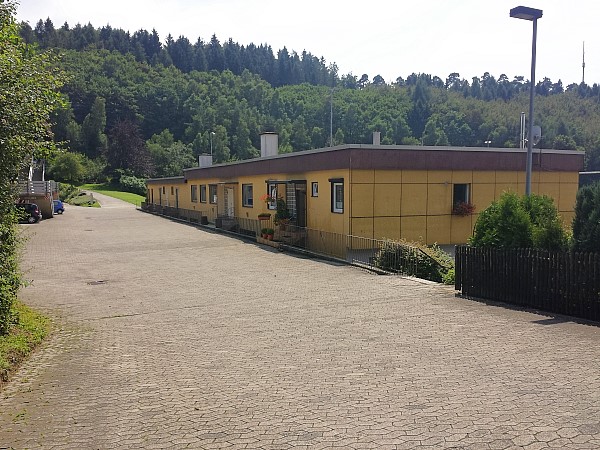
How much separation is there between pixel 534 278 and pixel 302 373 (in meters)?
6.04

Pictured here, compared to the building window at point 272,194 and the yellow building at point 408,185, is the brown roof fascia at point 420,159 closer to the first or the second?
the yellow building at point 408,185

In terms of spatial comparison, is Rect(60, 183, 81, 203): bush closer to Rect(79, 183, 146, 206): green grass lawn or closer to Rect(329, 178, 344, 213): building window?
Rect(79, 183, 146, 206): green grass lawn

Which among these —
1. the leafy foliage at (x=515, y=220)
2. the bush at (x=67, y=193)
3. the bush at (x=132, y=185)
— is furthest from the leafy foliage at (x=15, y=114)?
the bush at (x=132, y=185)

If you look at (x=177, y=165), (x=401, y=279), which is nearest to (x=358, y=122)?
(x=177, y=165)

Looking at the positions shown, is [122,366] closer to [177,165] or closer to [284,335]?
[284,335]

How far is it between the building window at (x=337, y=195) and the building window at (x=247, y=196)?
1025 cm

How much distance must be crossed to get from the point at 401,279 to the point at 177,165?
9795 cm

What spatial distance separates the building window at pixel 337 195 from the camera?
21.5 metres

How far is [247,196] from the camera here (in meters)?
32.5

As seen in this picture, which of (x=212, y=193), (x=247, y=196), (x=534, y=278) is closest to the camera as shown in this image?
(x=534, y=278)

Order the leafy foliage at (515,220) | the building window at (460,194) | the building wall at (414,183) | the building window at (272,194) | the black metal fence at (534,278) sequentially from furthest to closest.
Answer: the building window at (272,194) → the building window at (460,194) → the building wall at (414,183) → the leafy foliage at (515,220) → the black metal fence at (534,278)

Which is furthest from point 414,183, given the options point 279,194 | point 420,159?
point 279,194

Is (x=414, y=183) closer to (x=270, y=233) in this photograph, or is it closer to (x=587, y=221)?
(x=270, y=233)

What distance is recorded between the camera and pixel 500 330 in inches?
374
